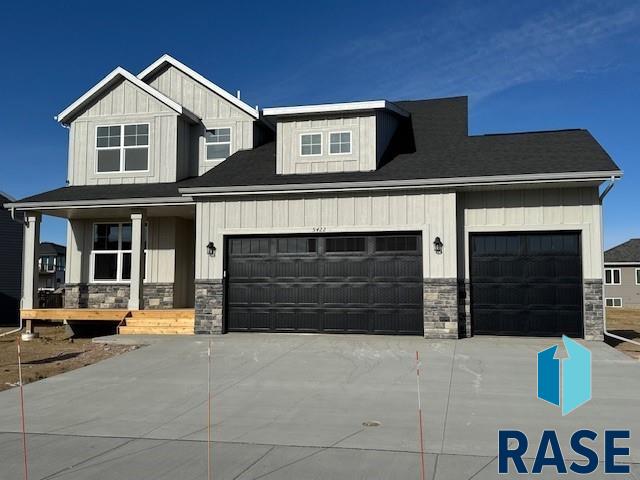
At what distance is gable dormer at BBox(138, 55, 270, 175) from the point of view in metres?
18.8

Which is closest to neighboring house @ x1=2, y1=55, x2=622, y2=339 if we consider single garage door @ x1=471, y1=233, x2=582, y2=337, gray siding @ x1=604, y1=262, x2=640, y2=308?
single garage door @ x1=471, y1=233, x2=582, y2=337

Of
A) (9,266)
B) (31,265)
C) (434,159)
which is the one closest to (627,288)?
(434,159)

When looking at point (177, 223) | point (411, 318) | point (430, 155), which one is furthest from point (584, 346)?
point (177, 223)

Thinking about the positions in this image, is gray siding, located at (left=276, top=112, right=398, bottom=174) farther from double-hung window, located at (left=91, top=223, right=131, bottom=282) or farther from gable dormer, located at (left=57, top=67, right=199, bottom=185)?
double-hung window, located at (left=91, top=223, right=131, bottom=282)

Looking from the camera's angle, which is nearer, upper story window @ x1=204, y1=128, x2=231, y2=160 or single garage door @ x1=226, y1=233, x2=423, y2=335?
single garage door @ x1=226, y1=233, x2=423, y2=335

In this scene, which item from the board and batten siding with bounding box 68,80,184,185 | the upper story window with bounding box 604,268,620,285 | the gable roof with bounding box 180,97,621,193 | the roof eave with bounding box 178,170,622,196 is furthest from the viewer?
the upper story window with bounding box 604,268,620,285

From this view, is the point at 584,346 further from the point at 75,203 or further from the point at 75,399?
the point at 75,203

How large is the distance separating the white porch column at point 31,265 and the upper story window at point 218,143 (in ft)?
18.4

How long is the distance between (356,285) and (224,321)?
3.70 meters

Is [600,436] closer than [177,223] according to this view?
Yes

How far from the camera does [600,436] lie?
6762 mm

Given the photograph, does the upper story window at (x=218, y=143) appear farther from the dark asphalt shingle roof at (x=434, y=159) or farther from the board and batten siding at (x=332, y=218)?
the board and batten siding at (x=332, y=218)

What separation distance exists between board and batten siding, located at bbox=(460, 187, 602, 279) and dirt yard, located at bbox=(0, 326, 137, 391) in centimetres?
901

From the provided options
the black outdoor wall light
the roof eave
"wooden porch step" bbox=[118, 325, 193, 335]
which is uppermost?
the roof eave
